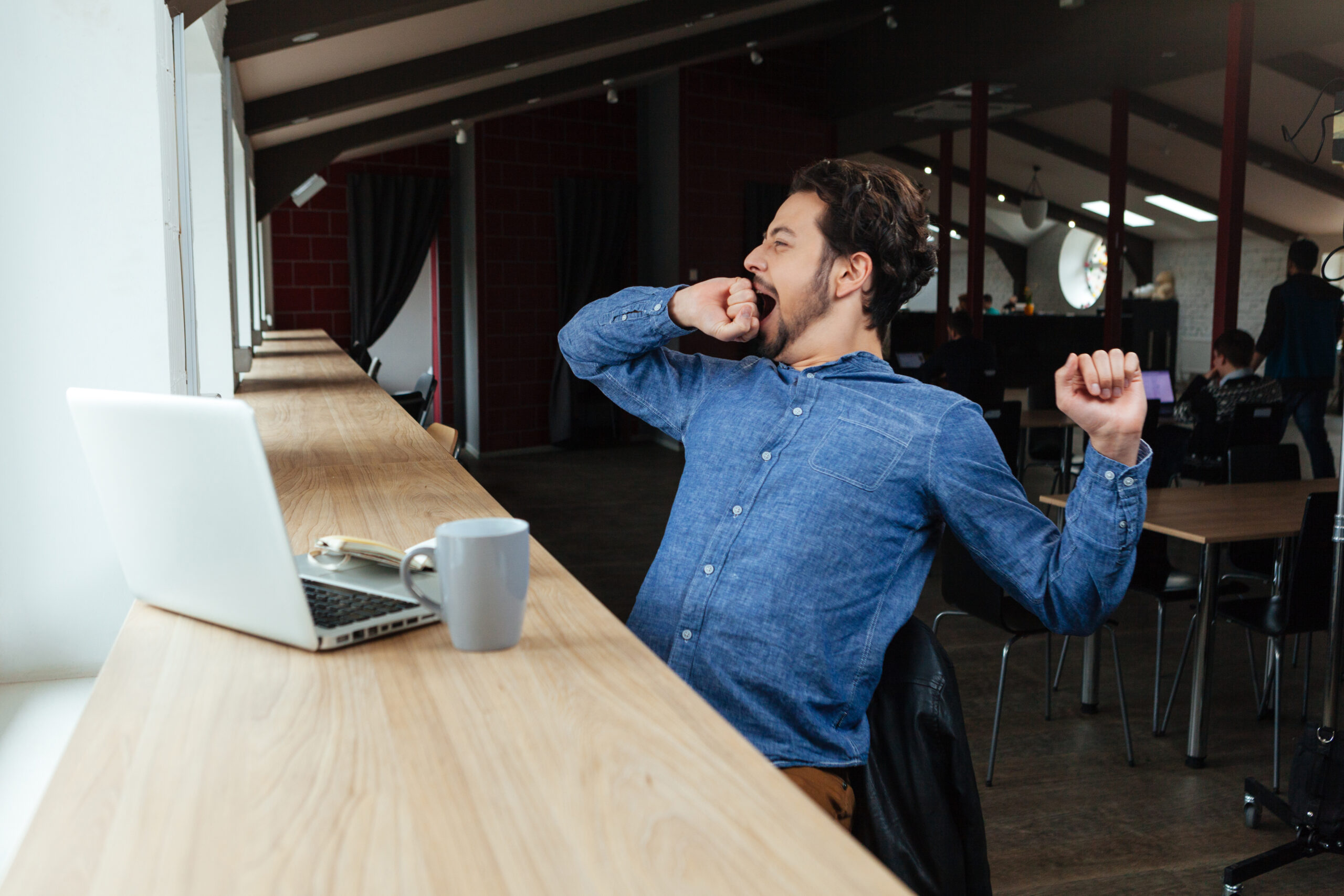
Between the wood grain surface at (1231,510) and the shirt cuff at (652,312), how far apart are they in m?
1.92

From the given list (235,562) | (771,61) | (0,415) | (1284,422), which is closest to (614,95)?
(771,61)

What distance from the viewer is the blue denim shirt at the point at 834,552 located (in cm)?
129

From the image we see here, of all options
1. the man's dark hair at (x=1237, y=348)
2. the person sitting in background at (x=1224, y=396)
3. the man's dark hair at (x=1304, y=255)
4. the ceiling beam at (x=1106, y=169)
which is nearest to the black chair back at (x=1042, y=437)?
the person sitting in background at (x=1224, y=396)

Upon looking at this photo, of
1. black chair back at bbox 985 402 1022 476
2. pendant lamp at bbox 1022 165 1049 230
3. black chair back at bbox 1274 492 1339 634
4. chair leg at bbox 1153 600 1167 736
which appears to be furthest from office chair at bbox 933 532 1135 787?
pendant lamp at bbox 1022 165 1049 230

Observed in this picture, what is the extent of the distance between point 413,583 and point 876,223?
36.3 inches

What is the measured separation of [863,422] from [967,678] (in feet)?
8.39

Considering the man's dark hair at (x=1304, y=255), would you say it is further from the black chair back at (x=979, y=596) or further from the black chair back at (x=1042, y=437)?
the black chair back at (x=979, y=596)

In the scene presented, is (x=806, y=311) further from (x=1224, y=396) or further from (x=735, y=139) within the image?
(x=735, y=139)

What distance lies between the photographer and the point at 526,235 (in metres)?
9.59

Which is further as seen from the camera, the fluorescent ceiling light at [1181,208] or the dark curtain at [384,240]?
the fluorescent ceiling light at [1181,208]

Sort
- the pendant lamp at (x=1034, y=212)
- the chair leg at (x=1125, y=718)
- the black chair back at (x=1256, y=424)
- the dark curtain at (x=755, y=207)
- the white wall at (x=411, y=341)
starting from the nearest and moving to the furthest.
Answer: the chair leg at (x=1125, y=718), the black chair back at (x=1256, y=424), the dark curtain at (x=755, y=207), the white wall at (x=411, y=341), the pendant lamp at (x=1034, y=212)

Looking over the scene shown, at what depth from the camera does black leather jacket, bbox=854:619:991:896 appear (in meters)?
1.26

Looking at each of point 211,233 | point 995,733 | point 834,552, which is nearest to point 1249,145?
point 995,733

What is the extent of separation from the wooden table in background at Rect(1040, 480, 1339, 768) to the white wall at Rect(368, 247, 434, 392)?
8041mm
